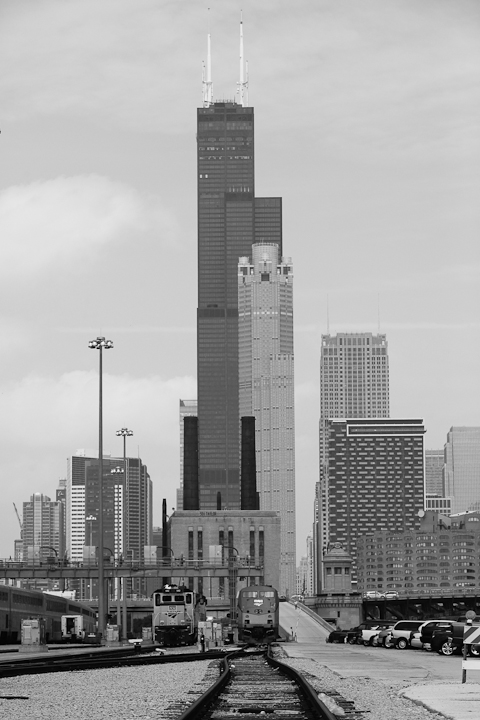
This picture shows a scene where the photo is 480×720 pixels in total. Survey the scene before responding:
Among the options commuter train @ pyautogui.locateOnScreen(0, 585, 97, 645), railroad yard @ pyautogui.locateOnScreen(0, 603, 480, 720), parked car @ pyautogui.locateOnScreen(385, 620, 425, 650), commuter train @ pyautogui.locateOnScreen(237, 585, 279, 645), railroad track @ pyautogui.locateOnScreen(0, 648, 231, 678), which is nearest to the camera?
railroad yard @ pyautogui.locateOnScreen(0, 603, 480, 720)

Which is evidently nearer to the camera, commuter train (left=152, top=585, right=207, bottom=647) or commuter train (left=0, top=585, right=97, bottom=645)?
commuter train (left=152, top=585, right=207, bottom=647)

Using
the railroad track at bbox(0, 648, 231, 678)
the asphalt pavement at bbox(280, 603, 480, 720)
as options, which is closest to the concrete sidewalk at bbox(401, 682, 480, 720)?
the asphalt pavement at bbox(280, 603, 480, 720)

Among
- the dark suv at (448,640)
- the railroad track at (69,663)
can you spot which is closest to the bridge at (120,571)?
the dark suv at (448,640)

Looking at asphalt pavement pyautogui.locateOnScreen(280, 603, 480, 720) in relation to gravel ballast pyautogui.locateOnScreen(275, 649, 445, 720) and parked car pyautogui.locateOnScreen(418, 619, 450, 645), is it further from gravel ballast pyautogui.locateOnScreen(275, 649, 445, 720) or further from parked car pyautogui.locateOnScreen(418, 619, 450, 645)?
parked car pyautogui.locateOnScreen(418, 619, 450, 645)

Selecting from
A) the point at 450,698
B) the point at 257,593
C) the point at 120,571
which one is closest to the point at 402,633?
the point at 257,593

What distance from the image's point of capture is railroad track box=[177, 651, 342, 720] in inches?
836

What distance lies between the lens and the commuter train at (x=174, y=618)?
79.2m

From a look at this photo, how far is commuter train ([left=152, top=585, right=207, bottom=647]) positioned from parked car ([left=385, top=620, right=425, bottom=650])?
43.5 feet

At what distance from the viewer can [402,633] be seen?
245ft

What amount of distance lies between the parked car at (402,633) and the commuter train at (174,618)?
13.3 metres

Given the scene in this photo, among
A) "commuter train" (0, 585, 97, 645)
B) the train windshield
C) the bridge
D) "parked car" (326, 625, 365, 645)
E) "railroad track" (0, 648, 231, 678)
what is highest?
"railroad track" (0, 648, 231, 678)

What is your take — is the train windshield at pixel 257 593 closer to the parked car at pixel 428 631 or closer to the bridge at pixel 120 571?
the parked car at pixel 428 631

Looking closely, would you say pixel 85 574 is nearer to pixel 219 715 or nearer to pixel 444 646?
pixel 444 646

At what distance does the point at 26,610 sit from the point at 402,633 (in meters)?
36.8
